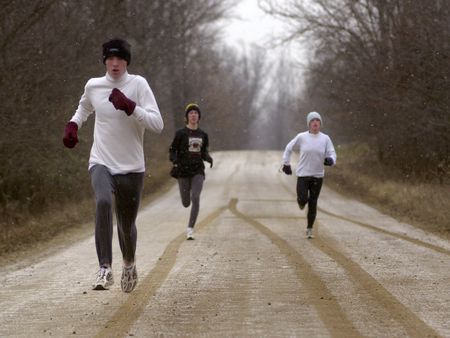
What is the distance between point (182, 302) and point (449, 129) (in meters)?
14.0

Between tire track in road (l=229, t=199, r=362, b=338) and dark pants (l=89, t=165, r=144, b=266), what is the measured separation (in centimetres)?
175

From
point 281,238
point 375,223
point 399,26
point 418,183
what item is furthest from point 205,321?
point 418,183

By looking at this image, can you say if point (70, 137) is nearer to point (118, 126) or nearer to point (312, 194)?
point (118, 126)

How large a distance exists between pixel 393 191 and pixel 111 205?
17.6 m

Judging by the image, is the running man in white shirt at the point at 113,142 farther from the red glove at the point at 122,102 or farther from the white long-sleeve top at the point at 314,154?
the white long-sleeve top at the point at 314,154

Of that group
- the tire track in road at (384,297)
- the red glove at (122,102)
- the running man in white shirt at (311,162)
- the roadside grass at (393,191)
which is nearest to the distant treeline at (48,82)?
the running man in white shirt at (311,162)

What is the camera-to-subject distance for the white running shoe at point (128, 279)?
7.39 metres

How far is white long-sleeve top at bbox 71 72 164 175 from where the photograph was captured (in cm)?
698

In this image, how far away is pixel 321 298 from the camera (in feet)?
23.8

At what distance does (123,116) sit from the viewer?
696 cm

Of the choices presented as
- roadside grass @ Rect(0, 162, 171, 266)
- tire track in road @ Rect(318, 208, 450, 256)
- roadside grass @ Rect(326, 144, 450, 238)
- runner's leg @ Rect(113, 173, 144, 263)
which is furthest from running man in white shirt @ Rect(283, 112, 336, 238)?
runner's leg @ Rect(113, 173, 144, 263)

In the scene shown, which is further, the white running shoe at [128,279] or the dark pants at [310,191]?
the dark pants at [310,191]

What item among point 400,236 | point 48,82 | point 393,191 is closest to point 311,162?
point 400,236

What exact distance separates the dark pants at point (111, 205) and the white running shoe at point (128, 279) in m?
0.13
